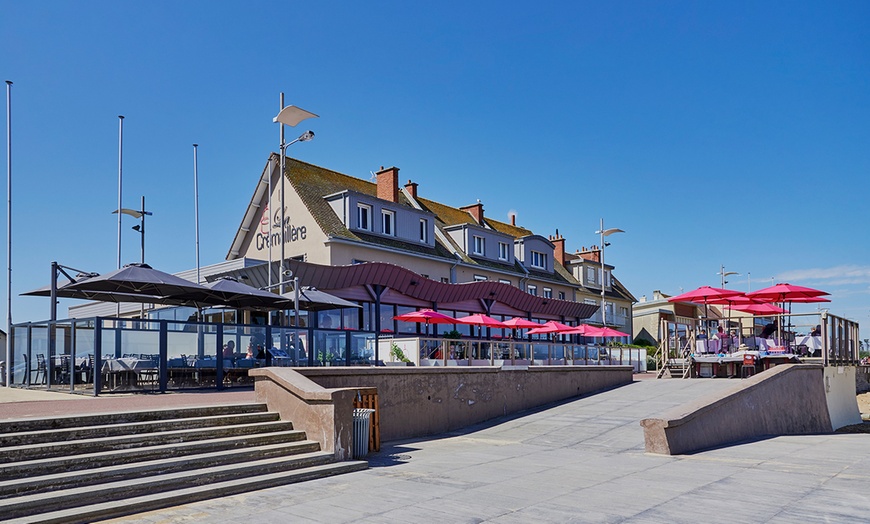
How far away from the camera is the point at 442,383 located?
16656mm

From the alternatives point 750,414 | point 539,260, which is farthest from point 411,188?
point 750,414

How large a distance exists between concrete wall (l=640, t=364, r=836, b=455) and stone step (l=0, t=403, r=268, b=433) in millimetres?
6952

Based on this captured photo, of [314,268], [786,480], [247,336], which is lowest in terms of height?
[786,480]

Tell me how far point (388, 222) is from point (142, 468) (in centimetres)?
2599

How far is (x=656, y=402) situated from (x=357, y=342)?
7904mm

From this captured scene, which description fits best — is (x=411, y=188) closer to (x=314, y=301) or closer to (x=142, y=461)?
(x=314, y=301)

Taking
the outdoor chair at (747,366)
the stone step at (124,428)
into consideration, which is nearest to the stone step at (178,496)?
the stone step at (124,428)

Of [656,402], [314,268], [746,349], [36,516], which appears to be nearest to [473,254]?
[314,268]

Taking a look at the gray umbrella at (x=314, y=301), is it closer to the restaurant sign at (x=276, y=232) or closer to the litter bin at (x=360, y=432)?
the restaurant sign at (x=276, y=232)

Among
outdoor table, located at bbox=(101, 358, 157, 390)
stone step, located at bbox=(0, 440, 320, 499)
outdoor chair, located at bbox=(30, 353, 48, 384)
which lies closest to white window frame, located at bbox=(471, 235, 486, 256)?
outdoor table, located at bbox=(101, 358, 157, 390)

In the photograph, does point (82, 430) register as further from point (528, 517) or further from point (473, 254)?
point (473, 254)

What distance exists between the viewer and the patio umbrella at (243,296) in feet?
62.8

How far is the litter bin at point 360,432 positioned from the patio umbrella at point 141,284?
7329mm

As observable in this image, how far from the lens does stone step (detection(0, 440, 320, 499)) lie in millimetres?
8359
